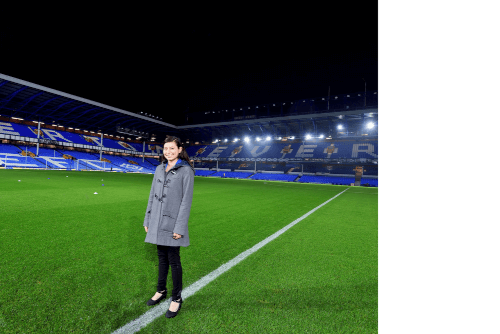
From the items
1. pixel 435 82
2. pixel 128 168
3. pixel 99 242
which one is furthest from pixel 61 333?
pixel 128 168

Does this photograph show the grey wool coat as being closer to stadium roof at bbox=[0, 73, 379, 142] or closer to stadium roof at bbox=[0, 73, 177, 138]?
stadium roof at bbox=[0, 73, 379, 142]

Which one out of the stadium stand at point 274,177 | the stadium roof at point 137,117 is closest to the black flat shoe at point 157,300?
the stadium roof at point 137,117

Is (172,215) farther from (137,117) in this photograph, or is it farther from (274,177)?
(137,117)

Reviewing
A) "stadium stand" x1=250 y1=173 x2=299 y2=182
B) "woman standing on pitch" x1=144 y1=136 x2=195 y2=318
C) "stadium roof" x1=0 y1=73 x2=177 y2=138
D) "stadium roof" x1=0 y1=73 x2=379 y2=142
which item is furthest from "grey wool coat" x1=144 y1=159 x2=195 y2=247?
"stadium stand" x1=250 y1=173 x2=299 y2=182

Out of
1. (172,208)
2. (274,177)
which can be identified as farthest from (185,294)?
(274,177)

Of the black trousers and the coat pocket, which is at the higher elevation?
the coat pocket

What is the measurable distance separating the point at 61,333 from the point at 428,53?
3.34 m

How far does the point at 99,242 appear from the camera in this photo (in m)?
4.18

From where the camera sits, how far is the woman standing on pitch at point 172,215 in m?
2.33

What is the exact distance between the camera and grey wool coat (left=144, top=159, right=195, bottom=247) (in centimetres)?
234

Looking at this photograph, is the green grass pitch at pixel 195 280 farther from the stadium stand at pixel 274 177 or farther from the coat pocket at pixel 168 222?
the stadium stand at pixel 274 177

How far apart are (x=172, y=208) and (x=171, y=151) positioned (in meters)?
0.65

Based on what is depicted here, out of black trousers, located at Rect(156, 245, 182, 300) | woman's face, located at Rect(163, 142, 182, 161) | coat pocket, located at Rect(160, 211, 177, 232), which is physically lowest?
black trousers, located at Rect(156, 245, 182, 300)

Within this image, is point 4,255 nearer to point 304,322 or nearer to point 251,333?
point 251,333
